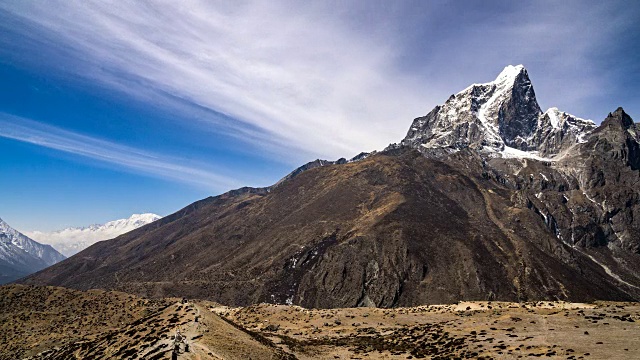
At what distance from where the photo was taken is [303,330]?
68875 mm

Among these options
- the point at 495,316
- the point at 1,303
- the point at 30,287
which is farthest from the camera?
the point at 30,287

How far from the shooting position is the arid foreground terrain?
3506cm

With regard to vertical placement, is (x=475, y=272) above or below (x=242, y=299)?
above

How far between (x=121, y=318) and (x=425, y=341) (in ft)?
196

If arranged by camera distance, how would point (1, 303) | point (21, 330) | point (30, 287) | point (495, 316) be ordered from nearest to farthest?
1. point (495, 316)
2. point (21, 330)
3. point (1, 303)
4. point (30, 287)

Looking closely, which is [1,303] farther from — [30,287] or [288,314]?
[288,314]

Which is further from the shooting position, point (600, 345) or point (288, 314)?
point (288, 314)

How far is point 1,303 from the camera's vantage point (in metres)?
81.2

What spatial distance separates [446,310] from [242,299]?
140 metres

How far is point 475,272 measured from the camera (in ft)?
625

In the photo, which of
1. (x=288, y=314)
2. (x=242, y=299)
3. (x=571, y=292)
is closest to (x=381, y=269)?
(x=242, y=299)

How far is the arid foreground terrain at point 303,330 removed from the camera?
35062mm

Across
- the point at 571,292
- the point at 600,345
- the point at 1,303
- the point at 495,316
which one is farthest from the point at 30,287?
the point at 571,292

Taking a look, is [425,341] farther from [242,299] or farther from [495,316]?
[242,299]
